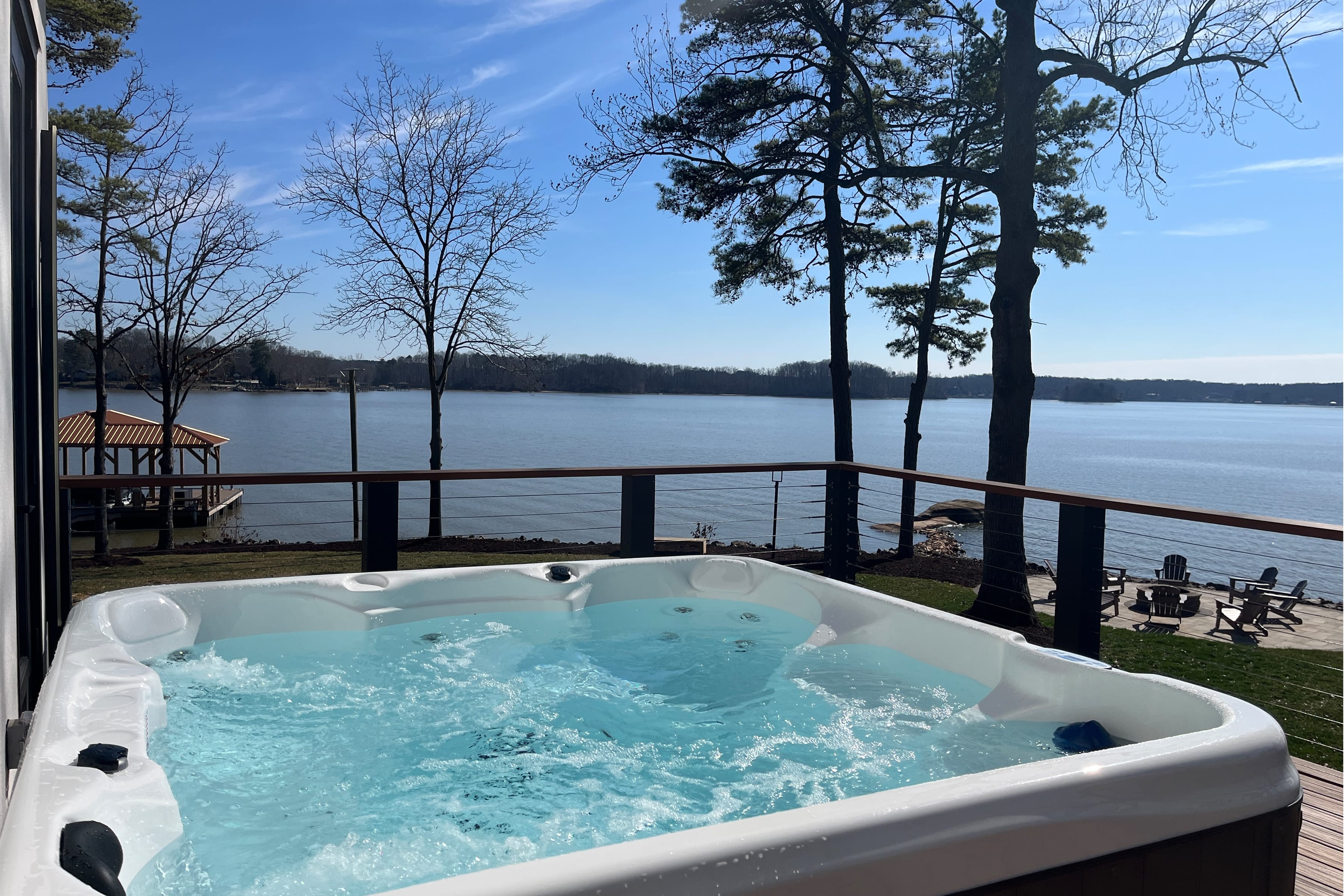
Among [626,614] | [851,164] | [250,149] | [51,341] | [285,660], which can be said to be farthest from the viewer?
[250,149]

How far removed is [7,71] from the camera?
4.85ft

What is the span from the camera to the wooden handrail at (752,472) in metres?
2.31

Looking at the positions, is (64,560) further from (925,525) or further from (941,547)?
(925,525)

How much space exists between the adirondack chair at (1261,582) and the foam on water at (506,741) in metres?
5.94

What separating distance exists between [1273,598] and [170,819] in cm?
962

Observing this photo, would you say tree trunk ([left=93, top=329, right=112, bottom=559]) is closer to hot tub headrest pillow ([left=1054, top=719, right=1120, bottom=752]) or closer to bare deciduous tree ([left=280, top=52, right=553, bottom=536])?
bare deciduous tree ([left=280, top=52, right=553, bottom=536])

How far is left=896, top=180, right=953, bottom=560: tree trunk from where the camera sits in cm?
957

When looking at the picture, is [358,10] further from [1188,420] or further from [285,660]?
[1188,420]

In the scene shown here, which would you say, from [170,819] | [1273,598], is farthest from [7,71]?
[1273,598]

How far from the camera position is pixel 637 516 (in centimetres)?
403

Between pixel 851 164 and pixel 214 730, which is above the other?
pixel 851 164

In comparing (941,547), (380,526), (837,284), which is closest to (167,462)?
(380,526)

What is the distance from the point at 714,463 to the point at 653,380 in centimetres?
1196

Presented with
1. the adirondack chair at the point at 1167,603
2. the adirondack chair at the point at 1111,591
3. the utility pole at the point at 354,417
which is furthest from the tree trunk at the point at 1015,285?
A: the utility pole at the point at 354,417
